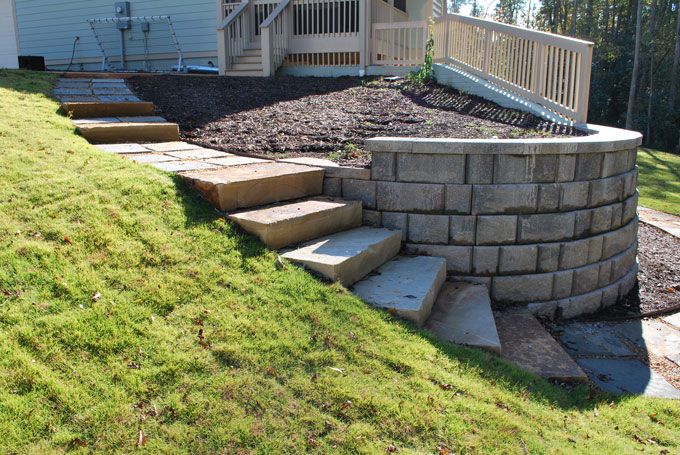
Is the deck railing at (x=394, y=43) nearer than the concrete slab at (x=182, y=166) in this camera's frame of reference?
No

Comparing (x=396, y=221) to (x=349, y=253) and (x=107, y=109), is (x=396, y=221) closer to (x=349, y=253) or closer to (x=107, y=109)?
(x=349, y=253)

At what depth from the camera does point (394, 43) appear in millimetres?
12484

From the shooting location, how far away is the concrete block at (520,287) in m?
4.86

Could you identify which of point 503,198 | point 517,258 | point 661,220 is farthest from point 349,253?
point 661,220

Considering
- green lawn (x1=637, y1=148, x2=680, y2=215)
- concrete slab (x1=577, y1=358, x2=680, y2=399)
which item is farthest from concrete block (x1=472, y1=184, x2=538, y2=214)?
green lawn (x1=637, y1=148, x2=680, y2=215)

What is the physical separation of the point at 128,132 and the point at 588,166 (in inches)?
183

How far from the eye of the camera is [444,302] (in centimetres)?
437

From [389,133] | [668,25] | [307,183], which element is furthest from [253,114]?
[668,25]

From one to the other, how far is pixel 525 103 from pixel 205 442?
6947 millimetres

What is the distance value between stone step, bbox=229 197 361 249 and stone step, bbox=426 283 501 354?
102cm

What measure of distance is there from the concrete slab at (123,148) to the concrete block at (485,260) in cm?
324

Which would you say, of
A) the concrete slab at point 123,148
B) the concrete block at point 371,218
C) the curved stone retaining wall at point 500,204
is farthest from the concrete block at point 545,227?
the concrete slab at point 123,148

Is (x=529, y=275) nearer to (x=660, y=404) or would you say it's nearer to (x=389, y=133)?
(x=660, y=404)

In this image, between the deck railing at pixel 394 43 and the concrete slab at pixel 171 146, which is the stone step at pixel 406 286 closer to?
the concrete slab at pixel 171 146
